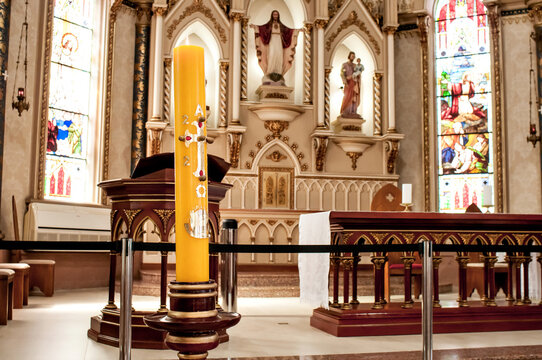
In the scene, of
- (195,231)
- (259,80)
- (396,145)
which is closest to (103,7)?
(259,80)

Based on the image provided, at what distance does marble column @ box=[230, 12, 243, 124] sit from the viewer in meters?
10.3

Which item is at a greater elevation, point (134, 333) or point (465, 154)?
point (465, 154)

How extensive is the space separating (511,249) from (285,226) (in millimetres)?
6627

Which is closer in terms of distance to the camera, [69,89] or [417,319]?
[417,319]

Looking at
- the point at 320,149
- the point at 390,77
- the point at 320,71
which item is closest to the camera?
the point at 320,149

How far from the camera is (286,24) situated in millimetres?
11328

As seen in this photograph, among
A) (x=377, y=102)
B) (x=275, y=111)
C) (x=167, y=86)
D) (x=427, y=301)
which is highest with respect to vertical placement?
(x=167, y=86)

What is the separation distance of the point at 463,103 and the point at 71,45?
6.84 m

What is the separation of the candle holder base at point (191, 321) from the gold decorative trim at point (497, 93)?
952 centimetres

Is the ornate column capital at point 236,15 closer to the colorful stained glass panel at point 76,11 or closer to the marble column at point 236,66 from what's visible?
the marble column at point 236,66

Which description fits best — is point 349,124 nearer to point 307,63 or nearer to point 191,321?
point 307,63

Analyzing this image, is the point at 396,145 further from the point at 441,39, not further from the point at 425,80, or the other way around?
the point at 441,39

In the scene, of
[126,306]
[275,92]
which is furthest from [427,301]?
[275,92]

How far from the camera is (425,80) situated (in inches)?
443
